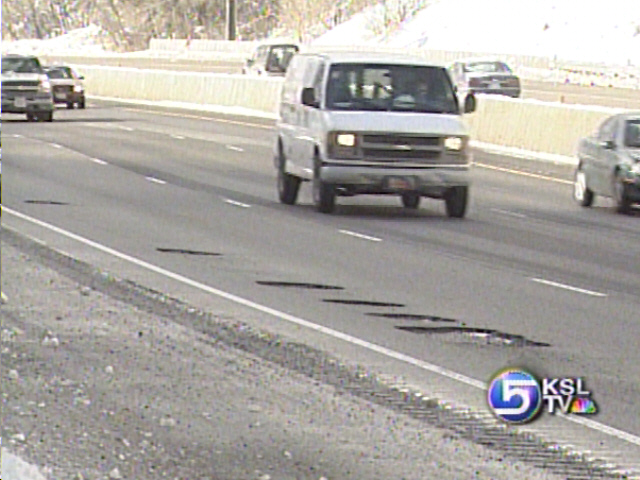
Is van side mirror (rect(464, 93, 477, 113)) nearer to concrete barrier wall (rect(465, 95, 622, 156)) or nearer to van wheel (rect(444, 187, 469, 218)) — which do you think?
van wheel (rect(444, 187, 469, 218))

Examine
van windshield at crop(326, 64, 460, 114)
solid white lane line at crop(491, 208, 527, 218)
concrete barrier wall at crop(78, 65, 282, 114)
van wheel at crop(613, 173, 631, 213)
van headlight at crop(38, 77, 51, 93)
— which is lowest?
concrete barrier wall at crop(78, 65, 282, 114)

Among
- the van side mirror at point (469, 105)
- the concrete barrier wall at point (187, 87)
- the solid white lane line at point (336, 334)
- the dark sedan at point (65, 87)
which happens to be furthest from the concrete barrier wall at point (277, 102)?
the solid white lane line at point (336, 334)

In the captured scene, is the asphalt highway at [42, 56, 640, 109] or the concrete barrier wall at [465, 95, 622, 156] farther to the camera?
the asphalt highway at [42, 56, 640, 109]

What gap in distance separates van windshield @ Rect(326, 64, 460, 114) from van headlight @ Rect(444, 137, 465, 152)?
0.60m

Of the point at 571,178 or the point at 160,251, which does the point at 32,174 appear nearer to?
the point at 571,178

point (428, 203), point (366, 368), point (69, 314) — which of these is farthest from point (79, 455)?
point (428, 203)

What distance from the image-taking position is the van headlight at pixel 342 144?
23234 mm

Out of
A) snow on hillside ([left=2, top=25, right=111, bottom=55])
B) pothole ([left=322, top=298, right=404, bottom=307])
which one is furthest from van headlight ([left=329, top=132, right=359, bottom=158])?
snow on hillside ([left=2, top=25, right=111, bottom=55])

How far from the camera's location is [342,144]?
2327 cm

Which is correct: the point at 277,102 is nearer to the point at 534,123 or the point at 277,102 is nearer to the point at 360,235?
the point at 534,123

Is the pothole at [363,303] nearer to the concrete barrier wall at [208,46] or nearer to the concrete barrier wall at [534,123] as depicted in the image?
the concrete barrier wall at [534,123]

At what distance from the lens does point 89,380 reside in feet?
35.6

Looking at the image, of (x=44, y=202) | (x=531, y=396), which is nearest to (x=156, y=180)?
(x=44, y=202)

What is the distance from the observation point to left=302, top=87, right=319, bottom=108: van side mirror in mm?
23875
